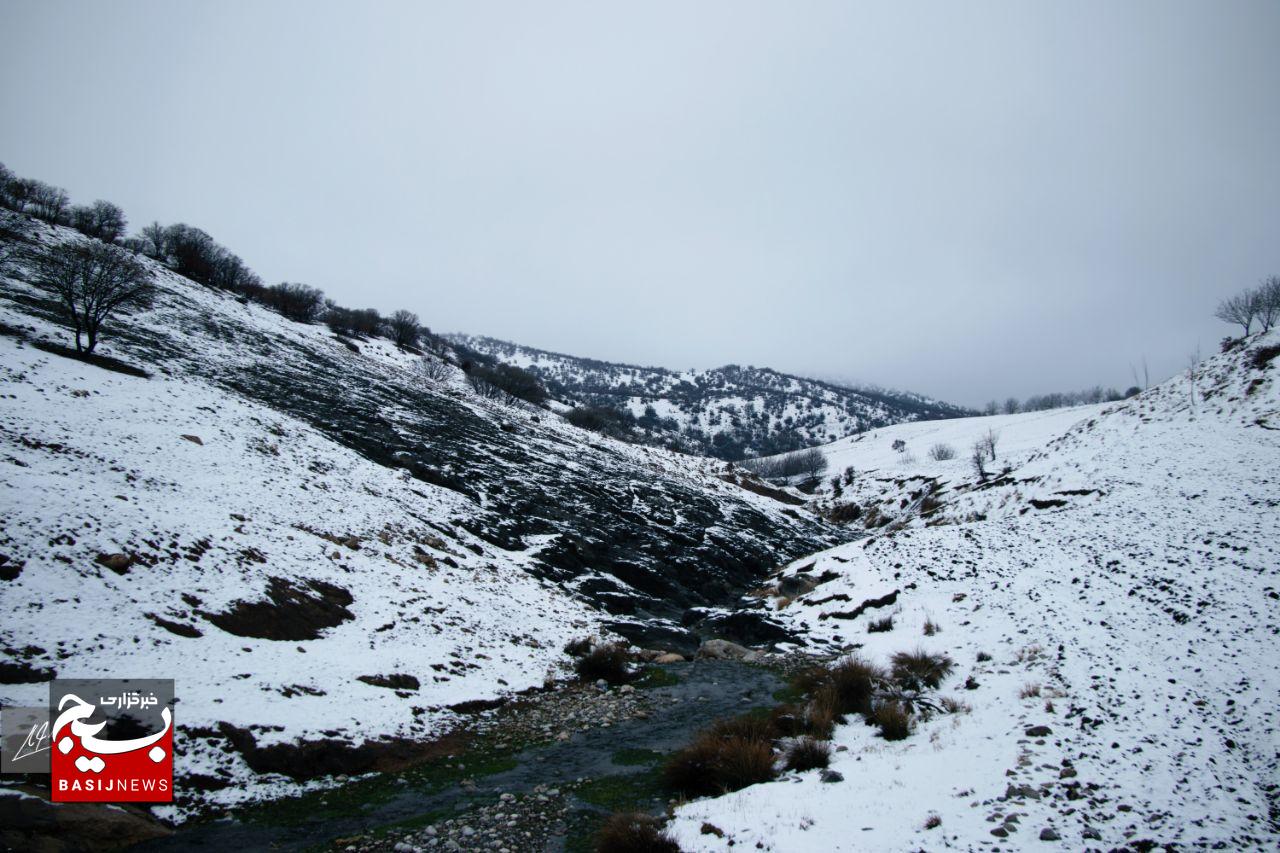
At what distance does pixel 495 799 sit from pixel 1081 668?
11168mm

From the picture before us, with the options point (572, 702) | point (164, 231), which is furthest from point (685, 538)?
point (164, 231)

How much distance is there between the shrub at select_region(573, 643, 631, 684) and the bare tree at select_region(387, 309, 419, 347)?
66.5 meters

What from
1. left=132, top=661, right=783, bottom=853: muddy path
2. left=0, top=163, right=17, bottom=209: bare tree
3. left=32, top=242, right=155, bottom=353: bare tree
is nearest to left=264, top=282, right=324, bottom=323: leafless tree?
left=0, top=163, right=17, bottom=209: bare tree

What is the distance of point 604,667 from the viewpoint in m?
15.0

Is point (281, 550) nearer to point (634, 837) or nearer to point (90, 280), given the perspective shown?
point (634, 837)

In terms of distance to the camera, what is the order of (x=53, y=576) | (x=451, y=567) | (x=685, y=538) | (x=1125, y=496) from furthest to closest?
(x=685, y=538) → (x=1125, y=496) → (x=451, y=567) → (x=53, y=576)

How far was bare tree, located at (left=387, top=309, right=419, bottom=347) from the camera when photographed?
73312mm

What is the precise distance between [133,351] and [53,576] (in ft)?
73.2

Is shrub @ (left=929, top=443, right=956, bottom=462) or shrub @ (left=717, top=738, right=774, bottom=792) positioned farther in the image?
shrub @ (left=929, top=443, right=956, bottom=462)

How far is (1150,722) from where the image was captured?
7.95m

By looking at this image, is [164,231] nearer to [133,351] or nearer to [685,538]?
[133,351]

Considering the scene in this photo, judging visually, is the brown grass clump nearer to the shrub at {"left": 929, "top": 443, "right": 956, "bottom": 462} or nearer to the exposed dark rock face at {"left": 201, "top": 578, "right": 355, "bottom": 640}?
the exposed dark rock face at {"left": 201, "top": 578, "right": 355, "bottom": 640}

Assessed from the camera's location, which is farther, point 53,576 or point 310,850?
point 53,576

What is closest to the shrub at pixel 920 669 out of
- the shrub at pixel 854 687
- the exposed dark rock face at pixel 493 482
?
the shrub at pixel 854 687
